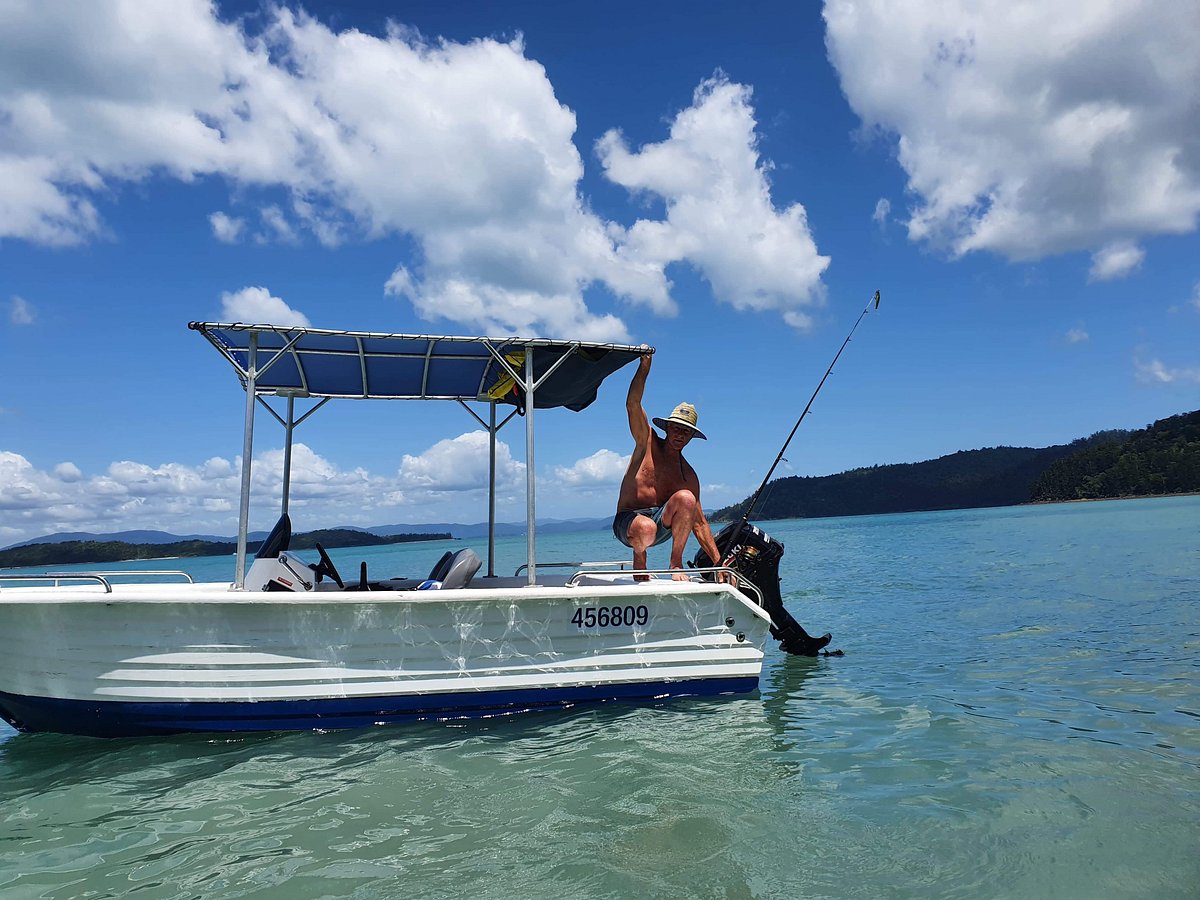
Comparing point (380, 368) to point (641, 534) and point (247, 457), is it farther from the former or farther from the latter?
point (641, 534)

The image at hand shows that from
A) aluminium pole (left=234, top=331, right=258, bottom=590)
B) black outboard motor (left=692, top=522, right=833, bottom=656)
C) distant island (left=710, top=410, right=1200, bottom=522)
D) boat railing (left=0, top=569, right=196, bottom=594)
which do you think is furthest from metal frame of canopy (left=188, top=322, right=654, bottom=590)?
distant island (left=710, top=410, right=1200, bottom=522)

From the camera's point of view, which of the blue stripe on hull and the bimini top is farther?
the bimini top

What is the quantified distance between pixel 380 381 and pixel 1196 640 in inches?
433

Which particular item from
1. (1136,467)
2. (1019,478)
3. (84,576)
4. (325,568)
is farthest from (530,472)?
(1019,478)

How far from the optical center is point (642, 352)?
7.08 meters

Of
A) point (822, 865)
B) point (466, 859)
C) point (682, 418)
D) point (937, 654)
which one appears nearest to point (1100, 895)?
point (822, 865)

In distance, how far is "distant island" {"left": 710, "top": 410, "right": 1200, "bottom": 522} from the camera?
102 meters

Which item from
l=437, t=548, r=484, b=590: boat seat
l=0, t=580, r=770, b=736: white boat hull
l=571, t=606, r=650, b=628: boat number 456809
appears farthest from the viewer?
l=437, t=548, r=484, b=590: boat seat

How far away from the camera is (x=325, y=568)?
777cm

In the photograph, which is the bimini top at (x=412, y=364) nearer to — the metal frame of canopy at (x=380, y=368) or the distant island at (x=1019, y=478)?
the metal frame of canopy at (x=380, y=368)

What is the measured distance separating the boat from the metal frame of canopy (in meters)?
0.03

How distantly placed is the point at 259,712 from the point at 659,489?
4.15 metres

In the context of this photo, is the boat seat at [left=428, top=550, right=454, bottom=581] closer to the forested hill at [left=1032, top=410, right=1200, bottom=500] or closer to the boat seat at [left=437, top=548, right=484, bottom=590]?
the boat seat at [left=437, top=548, right=484, bottom=590]

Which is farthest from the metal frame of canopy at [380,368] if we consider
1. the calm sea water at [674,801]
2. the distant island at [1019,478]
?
the distant island at [1019,478]
